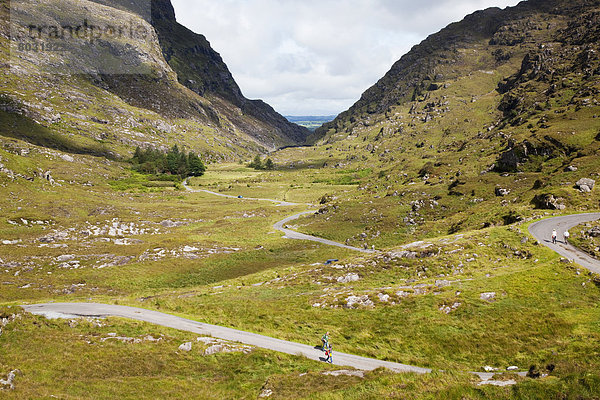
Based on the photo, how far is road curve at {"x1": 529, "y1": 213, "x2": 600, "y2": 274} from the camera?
33.9 meters

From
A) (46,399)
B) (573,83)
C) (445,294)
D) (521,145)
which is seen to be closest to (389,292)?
(445,294)

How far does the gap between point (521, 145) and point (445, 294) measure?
7234 centimetres

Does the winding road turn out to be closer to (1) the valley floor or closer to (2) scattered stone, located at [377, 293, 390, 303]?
(1) the valley floor

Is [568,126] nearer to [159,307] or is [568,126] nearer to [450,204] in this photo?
[450,204]

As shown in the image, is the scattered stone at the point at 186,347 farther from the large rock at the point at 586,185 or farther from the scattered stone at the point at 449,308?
the large rock at the point at 586,185

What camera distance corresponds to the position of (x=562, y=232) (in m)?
41.1

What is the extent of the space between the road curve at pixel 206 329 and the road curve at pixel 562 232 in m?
26.0

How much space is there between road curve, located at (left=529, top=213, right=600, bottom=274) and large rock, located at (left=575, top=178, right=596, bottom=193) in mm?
9970

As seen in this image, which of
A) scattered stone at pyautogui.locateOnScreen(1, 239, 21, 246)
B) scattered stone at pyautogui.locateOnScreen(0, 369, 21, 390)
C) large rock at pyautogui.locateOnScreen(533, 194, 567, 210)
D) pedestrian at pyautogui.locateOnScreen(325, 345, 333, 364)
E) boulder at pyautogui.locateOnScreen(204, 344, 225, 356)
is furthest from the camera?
scattered stone at pyautogui.locateOnScreen(1, 239, 21, 246)

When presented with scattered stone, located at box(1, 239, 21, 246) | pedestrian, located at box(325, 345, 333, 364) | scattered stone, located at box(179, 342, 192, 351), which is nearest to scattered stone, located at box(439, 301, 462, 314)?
pedestrian, located at box(325, 345, 333, 364)

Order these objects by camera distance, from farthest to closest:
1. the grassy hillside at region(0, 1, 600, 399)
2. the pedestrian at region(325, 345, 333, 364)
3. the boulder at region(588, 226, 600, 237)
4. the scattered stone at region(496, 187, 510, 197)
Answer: the scattered stone at region(496, 187, 510, 197), the boulder at region(588, 226, 600, 237), the pedestrian at region(325, 345, 333, 364), the grassy hillside at region(0, 1, 600, 399)

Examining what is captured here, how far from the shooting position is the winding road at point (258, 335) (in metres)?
25.0

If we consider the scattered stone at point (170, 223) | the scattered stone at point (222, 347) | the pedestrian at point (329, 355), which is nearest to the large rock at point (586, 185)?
the pedestrian at point (329, 355)

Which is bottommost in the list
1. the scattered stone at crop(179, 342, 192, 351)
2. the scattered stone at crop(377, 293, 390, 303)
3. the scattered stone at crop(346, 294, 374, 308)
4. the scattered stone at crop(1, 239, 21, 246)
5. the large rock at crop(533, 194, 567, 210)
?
the scattered stone at crop(179, 342, 192, 351)
